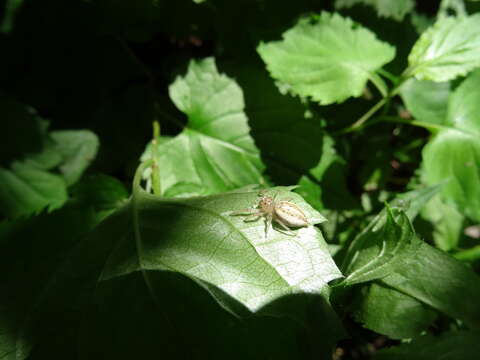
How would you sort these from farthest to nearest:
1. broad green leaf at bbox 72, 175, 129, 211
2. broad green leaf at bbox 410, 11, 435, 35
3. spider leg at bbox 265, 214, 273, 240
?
broad green leaf at bbox 410, 11, 435, 35 → broad green leaf at bbox 72, 175, 129, 211 → spider leg at bbox 265, 214, 273, 240

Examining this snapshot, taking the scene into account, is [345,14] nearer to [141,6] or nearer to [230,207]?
[141,6]

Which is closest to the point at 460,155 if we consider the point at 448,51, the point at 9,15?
the point at 448,51

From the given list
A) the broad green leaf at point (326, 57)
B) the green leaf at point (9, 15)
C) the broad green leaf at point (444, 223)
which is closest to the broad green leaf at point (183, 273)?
the broad green leaf at point (326, 57)

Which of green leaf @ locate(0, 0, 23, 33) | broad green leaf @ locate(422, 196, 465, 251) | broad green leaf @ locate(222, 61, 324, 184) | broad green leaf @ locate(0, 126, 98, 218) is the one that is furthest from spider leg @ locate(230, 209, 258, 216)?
green leaf @ locate(0, 0, 23, 33)

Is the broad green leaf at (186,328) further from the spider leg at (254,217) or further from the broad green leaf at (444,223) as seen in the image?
the broad green leaf at (444,223)

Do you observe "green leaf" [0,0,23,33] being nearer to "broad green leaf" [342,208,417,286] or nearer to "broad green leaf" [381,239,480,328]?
"broad green leaf" [342,208,417,286]
